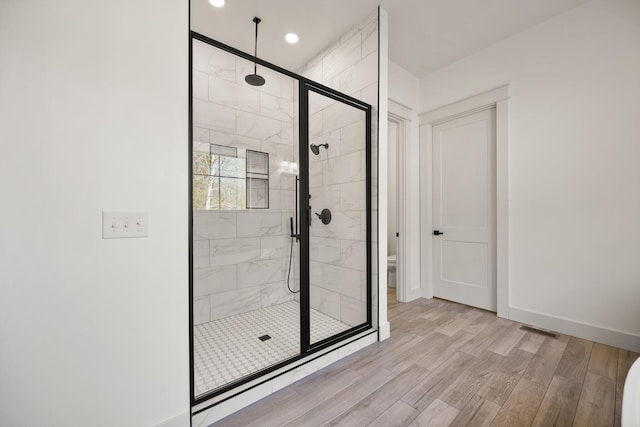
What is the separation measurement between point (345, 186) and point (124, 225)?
1.76 m

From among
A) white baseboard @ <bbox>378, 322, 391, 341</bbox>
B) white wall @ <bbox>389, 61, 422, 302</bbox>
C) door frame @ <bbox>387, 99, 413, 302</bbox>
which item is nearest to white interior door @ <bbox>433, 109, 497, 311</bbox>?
white wall @ <bbox>389, 61, 422, 302</bbox>

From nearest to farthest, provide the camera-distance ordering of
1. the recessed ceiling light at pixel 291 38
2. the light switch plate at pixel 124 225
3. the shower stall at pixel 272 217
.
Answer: the light switch plate at pixel 124 225, the shower stall at pixel 272 217, the recessed ceiling light at pixel 291 38

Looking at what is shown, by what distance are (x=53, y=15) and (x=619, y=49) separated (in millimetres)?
3602

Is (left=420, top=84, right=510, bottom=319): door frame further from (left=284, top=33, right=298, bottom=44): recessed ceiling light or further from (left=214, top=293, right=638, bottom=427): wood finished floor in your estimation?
(left=284, top=33, right=298, bottom=44): recessed ceiling light

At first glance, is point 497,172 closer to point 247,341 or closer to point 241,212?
point 241,212

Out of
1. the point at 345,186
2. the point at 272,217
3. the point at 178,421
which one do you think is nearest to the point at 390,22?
the point at 345,186

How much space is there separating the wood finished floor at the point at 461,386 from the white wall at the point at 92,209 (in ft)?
1.99

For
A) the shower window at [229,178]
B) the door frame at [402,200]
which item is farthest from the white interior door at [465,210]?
the shower window at [229,178]

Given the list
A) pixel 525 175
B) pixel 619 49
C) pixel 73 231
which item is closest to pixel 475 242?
pixel 525 175

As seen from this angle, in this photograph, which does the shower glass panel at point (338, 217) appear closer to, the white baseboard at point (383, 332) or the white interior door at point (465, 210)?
the white baseboard at point (383, 332)

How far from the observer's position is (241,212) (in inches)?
116

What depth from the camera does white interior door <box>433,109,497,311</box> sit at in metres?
2.92

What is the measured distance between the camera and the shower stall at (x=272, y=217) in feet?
6.57

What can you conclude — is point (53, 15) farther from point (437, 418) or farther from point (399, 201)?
point (399, 201)
